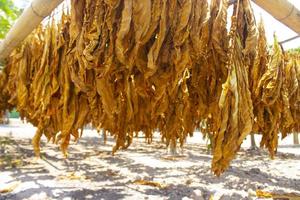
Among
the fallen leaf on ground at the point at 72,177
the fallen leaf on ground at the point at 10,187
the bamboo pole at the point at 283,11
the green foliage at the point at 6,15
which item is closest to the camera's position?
the bamboo pole at the point at 283,11

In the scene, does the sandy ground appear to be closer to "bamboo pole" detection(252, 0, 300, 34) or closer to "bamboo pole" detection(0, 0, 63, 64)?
"bamboo pole" detection(0, 0, 63, 64)

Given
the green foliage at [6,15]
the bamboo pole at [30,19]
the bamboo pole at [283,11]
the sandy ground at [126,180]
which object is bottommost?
the sandy ground at [126,180]

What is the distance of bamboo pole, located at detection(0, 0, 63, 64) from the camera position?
2.29m

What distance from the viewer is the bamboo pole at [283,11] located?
2037mm

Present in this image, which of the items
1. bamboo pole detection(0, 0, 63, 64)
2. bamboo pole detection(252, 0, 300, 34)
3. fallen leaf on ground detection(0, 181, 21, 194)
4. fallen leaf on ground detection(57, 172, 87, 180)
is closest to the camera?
bamboo pole detection(252, 0, 300, 34)

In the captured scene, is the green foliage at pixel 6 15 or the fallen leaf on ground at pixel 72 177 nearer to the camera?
the green foliage at pixel 6 15

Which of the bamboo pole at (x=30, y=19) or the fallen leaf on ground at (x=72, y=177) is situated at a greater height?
the bamboo pole at (x=30, y=19)

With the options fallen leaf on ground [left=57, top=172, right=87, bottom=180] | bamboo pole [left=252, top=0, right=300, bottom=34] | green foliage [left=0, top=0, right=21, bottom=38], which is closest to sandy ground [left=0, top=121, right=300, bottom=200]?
fallen leaf on ground [left=57, top=172, right=87, bottom=180]

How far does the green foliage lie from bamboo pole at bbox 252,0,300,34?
601cm

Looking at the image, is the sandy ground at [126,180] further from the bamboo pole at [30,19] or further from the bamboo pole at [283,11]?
the bamboo pole at [283,11]

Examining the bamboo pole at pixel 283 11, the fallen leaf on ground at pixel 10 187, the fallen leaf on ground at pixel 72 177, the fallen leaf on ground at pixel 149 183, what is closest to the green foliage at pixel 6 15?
the fallen leaf on ground at pixel 10 187

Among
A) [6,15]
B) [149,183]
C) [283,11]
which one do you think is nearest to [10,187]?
[149,183]

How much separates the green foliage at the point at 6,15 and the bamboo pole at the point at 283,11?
19.7ft

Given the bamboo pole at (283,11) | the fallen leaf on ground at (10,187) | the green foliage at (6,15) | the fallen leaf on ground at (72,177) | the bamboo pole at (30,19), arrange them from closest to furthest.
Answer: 1. the bamboo pole at (283,11)
2. the bamboo pole at (30,19)
3. the fallen leaf on ground at (10,187)
4. the green foliage at (6,15)
5. the fallen leaf on ground at (72,177)
